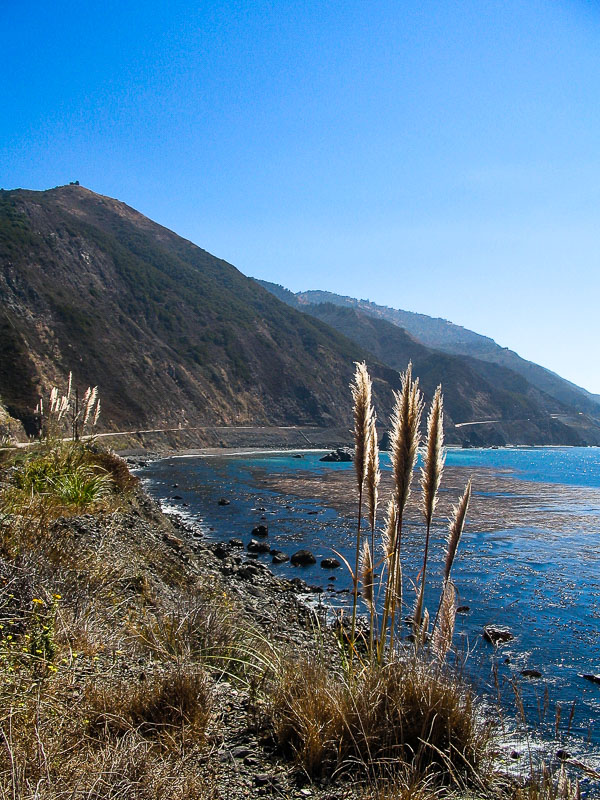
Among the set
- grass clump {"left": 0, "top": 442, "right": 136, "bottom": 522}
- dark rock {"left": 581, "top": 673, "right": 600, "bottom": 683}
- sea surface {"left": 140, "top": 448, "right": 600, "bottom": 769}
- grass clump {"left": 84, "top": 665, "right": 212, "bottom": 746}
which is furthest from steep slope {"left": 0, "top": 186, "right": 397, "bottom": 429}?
grass clump {"left": 84, "top": 665, "right": 212, "bottom": 746}

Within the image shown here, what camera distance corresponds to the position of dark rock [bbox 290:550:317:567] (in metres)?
18.1

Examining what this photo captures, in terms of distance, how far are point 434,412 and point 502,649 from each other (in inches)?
373

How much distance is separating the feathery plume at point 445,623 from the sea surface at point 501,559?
149mm

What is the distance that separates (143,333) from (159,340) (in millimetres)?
3401

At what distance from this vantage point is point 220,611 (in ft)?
16.2

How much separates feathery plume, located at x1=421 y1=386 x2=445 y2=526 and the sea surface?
22 centimetres

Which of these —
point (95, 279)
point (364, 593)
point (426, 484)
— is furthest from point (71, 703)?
point (95, 279)

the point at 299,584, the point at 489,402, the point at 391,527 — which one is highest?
the point at 489,402

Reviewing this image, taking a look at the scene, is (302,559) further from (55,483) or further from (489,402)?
(489,402)

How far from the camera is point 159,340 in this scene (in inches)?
3351

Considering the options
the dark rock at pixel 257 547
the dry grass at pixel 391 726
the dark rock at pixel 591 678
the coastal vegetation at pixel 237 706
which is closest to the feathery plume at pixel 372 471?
the coastal vegetation at pixel 237 706

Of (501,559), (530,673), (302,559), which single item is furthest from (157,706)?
(501,559)

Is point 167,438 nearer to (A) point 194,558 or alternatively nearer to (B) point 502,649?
(A) point 194,558

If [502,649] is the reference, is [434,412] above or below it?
above
